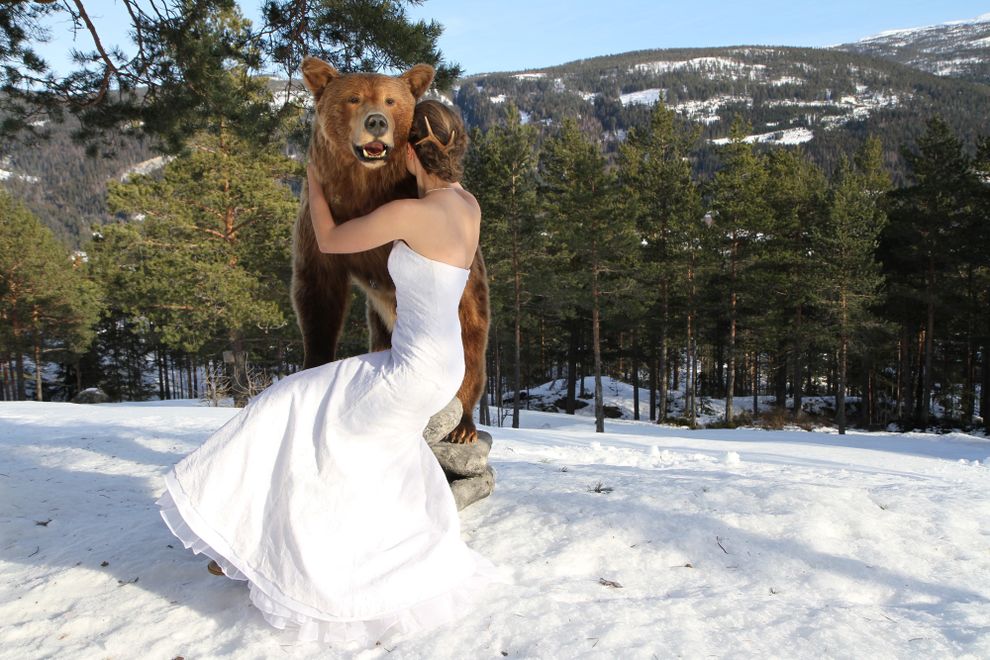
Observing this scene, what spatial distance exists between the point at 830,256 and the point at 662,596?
18811 mm

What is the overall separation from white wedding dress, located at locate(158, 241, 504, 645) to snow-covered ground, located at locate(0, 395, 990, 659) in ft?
0.40

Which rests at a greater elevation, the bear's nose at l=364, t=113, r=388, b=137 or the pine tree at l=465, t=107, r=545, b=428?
the pine tree at l=465, t=107, r=545, b=428

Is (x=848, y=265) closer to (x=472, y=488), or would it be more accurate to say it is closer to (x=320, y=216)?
(x=472, y=488)

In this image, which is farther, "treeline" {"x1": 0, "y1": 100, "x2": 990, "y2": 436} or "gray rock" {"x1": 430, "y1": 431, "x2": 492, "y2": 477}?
"treeline" {"x1": 0, "y1": 100, "x2": 990, "y2": 436}

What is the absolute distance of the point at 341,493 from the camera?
6.84ft

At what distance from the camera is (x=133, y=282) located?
14945 mm

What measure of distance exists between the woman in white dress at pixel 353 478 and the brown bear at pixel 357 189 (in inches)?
15.8

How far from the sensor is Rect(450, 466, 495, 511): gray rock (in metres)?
3.25

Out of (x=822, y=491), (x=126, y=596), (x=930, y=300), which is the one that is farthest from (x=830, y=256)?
(x=126, y=596)

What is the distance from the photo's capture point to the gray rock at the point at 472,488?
3.25 metres

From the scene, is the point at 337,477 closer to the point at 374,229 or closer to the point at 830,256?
the point at 374,229

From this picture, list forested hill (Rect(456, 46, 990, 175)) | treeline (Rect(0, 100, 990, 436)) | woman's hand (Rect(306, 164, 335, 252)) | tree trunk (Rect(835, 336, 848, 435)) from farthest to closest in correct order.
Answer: forested hill (Rect(456, 46, 990, 175)), tree trunk (Rect(835, 336, 848, 435)), treeline (Rect(0, 100, 990, 436)), woman's hand (Rect(306, 164, 335, 252))

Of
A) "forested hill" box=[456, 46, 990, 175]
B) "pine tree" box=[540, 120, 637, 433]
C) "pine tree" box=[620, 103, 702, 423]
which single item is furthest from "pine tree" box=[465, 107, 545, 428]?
Result: "forested hill" box=[456, 46, 990, 175]

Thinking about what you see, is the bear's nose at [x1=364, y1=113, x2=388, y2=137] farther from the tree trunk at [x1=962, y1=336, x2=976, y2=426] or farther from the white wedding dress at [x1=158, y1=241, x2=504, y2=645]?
the tree trunk at [x1=962, y1=336, x2=976, y2=426]
